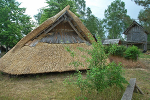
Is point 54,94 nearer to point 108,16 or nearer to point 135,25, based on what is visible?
point 135,25

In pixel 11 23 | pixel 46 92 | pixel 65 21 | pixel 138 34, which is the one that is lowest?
pixel 46 92

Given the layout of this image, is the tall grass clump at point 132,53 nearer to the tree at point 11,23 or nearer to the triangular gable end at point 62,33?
the triangular gable end at point 62,33

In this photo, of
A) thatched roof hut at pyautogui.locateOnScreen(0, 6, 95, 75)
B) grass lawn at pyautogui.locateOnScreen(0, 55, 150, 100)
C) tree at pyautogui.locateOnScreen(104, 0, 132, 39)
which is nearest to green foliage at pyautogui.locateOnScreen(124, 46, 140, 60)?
thatched roof hut at pyautogui.locateOnScreen(0, 6, 95, 75)

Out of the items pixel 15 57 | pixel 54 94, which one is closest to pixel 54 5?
pixel 15 57

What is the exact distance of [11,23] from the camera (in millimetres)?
18250

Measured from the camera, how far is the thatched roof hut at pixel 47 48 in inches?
271

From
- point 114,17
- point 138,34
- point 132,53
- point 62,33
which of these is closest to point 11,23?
point 62,33

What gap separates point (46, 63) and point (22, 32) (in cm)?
1501

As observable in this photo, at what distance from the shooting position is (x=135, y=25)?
1117 inches

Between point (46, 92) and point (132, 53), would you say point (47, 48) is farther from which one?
point (132, 53)

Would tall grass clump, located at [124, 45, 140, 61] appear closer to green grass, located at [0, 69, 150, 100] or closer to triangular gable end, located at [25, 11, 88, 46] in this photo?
triangular gable end, located at [25, 11, 88, 46]

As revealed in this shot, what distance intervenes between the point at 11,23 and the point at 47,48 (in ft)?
43.5

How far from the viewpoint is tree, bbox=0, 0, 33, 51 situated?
1758cm

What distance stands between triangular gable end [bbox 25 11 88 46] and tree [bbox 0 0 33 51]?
10902mm
